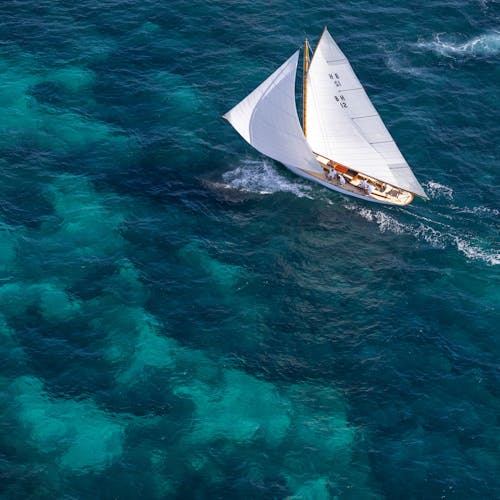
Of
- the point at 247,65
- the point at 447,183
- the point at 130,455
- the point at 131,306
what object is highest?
the point at 247,65

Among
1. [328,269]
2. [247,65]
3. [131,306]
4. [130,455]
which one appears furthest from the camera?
[247,65]

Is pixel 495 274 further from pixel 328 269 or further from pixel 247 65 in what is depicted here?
pixel 247 65

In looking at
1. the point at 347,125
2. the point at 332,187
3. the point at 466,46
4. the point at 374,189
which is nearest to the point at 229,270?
the point at 332,187

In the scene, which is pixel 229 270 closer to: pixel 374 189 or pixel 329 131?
pixel 374 189

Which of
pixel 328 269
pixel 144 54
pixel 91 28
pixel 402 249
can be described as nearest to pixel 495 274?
pixel 402 249

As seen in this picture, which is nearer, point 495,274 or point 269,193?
point 495,274

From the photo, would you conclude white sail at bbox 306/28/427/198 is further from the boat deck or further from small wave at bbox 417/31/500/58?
small wave at bbox 417/31/500/58

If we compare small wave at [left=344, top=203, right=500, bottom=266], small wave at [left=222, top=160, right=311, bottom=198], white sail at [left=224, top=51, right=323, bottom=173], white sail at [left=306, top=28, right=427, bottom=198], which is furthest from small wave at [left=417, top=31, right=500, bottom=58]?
white sail at [left=224, top=51, right=323, bottom=173]

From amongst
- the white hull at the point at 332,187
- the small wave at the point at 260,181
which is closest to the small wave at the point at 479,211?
the white hull at the point at 332,187

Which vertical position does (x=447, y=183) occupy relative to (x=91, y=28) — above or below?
below
